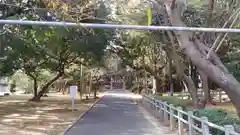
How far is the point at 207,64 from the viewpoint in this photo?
1016cm

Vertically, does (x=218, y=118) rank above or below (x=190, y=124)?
above

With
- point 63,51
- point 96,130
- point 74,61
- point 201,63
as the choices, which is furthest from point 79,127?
point 74,61

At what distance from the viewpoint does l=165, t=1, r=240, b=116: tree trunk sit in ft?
32.1

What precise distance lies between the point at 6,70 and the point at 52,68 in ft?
18.5

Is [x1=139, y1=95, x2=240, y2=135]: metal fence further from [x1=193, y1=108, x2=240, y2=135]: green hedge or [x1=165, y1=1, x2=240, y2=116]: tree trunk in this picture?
[x1=165, y1=1, x2=240, y2=116]: tree trunk

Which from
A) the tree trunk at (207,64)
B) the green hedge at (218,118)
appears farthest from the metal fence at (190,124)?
the tree trunk at (207,64)

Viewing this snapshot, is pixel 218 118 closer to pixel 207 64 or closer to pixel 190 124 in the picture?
pixel 190 124

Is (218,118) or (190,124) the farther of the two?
(190,124)

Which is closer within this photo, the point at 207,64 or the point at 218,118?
the point at 218,118

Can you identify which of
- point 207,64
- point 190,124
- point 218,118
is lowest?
point 190,124

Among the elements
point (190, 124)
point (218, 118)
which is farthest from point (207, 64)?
point (190, 124)

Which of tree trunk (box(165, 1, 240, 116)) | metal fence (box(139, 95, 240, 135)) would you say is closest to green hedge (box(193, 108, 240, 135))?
metal fence (box(139, 95, 240, 135))

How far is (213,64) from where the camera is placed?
1047cm

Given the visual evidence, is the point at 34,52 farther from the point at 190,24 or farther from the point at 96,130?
the point at 96,130
